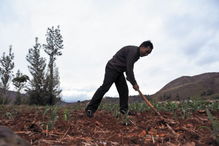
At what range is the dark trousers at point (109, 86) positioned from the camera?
450 centimetres

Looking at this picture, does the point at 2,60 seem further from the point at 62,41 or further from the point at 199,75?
the point at 199,75

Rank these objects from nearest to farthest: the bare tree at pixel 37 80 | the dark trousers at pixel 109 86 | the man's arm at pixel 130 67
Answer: the man's arm at pixel 130 67
the dark trousers at pixel 109 86
the bare tree at pixel 37 80

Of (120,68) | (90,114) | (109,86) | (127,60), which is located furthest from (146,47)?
(90,114)

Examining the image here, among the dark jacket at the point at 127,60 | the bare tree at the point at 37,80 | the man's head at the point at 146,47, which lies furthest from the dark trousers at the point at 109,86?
the bare tree at the point at 37,80

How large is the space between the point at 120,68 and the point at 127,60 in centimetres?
33

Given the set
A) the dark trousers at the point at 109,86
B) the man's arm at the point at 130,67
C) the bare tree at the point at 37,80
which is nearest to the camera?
the man's arm at the point at 130,67

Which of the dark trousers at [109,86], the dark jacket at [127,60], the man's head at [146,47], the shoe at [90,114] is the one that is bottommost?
the shoe at [90,114]

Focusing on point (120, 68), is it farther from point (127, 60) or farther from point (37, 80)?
point (37, 80)

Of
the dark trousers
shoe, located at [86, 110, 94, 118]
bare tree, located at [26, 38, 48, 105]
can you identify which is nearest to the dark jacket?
the dark trousers

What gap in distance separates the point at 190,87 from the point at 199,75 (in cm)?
791

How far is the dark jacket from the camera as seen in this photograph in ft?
14.2

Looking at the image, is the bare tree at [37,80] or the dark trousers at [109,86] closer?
the dark trousers at [109,86]

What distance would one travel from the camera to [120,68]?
466cm

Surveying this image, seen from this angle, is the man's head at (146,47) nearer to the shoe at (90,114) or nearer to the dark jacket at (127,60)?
the dark jacket at (127,60)
